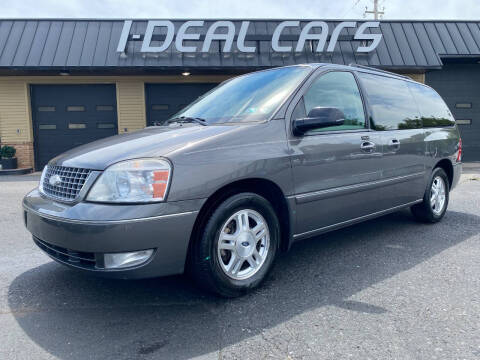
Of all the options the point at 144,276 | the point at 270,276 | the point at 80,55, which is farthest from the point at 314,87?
the point at 80,55

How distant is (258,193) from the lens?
2.90 m

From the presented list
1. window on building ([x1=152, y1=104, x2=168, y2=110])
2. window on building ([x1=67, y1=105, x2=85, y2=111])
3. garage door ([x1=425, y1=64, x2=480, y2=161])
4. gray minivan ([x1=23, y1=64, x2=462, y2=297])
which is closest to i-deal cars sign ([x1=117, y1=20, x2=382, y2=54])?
window on building ([x1=152, y1=104, x2=168, y2=110])

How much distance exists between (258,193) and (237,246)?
18.0 inches

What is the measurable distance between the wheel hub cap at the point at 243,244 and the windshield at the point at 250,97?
81 cm

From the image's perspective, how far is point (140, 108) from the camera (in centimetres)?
1351

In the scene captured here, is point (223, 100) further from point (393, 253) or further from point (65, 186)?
point (393, 253)

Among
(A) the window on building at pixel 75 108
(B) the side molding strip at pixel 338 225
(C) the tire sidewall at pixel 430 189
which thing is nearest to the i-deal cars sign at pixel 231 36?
(A) the window on building at pixel 75 108

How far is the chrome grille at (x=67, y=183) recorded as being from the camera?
246 centimetres

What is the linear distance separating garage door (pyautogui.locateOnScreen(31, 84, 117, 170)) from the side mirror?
11884mm

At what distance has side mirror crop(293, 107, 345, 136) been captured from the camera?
2.90 metres

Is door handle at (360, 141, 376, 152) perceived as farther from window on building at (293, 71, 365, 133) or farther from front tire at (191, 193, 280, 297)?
front tire at (191, 193, 280, 297)

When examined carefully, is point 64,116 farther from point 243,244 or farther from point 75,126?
point 243,244

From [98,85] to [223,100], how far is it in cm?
1129

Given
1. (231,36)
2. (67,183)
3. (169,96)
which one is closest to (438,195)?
(67,183)
